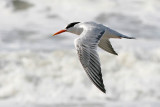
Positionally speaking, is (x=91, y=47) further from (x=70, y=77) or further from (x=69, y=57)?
(x=69, y=57)

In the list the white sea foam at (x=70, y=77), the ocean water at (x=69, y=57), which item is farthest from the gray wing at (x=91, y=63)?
the white sea foam at (x=70, y=77)

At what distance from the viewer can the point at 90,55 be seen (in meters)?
5.20

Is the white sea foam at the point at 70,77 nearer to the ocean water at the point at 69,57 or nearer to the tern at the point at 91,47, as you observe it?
the ocean water at the point at 69,57

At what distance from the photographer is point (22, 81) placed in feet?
30.5

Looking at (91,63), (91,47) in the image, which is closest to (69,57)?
(91,47)

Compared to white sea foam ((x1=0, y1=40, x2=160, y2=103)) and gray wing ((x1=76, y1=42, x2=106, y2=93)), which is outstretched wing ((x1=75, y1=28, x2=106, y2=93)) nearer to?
gray wing ((x1=76, y1=42, x2=106, y2=93))

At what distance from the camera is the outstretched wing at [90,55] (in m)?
4.97

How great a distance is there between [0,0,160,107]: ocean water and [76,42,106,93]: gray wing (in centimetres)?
321

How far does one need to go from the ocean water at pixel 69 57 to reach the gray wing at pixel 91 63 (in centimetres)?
321

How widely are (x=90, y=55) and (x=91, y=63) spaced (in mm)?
125

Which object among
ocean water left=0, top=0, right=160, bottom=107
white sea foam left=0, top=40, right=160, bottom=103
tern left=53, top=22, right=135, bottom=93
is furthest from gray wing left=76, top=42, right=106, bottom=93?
white sea foam left=0, top=40, right=160, bottom=103

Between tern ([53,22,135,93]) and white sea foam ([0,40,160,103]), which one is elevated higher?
tern ([53,22,135,93])

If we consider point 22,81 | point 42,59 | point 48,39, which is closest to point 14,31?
point 48,39

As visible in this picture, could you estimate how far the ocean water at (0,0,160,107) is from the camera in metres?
8.71
